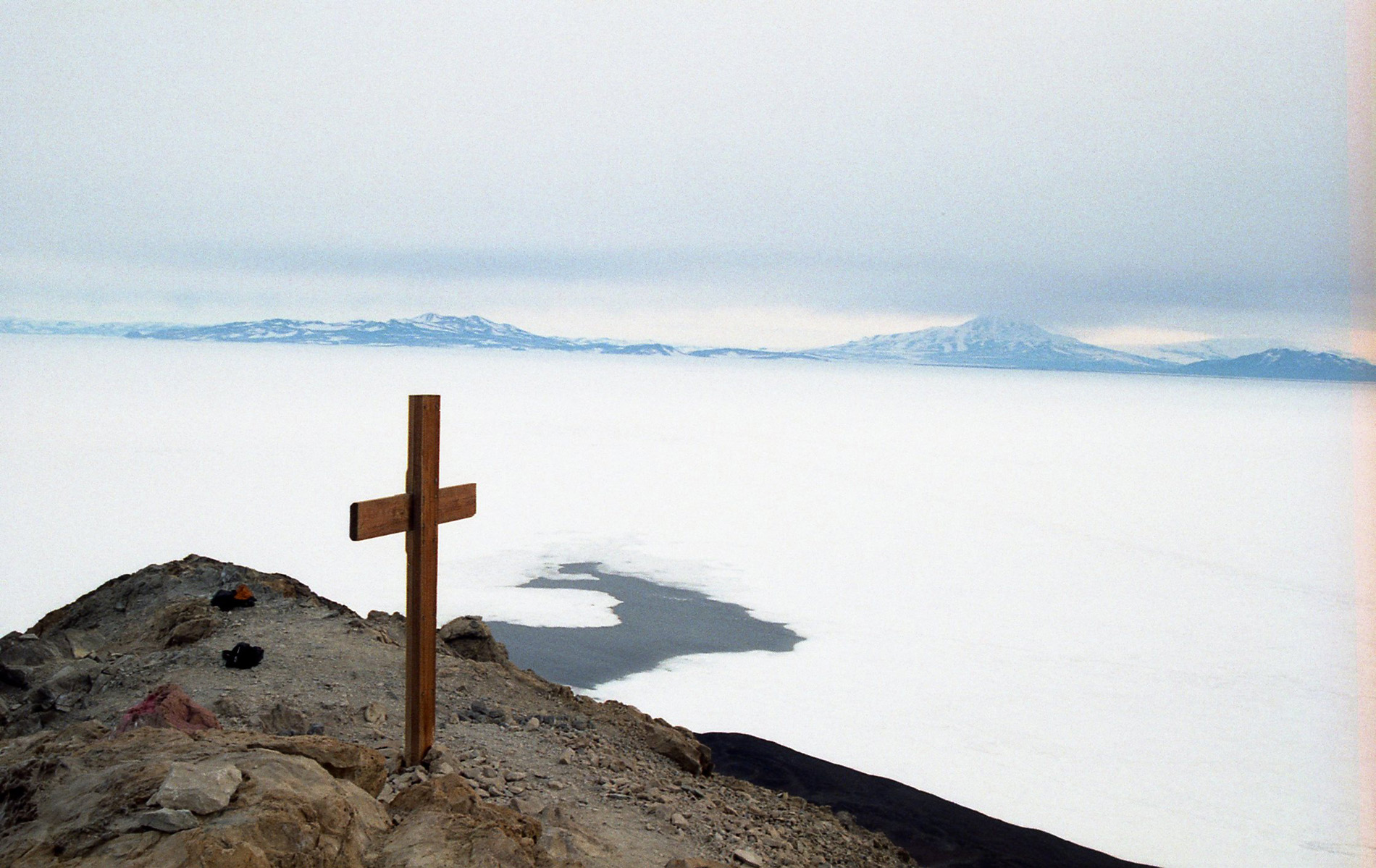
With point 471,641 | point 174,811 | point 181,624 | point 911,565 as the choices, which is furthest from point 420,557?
point 911,565

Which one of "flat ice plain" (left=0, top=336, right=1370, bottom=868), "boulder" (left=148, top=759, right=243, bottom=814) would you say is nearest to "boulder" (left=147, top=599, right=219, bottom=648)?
"boulder" (left=148, top=759, right=243, bottom=814)

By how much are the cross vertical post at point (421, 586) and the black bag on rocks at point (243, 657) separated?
1660 mm

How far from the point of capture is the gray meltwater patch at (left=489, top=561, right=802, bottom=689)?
1030 centimetres

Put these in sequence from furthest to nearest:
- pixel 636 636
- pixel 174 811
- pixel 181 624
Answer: pixel 636 636
pixel 181 624
pixel 174 811

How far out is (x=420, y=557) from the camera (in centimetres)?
486

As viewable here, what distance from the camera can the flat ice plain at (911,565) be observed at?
8.60m

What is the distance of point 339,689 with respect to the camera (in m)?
5.87

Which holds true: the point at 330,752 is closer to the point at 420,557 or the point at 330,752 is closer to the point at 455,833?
the point at 455,833

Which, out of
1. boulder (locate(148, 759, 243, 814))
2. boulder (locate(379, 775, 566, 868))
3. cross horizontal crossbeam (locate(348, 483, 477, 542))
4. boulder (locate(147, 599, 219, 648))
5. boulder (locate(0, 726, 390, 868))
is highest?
cross horizontal crossbeam (locate(348, 483, 477, 542))

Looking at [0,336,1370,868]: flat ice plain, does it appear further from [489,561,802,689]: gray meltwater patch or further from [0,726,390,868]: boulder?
[0,726,390,868]: boulder

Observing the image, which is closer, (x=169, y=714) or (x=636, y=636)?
(x=169, y=714)

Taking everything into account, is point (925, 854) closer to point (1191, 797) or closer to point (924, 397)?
point (1191, 797)

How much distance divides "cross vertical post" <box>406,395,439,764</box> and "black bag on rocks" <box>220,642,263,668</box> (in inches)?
65.4

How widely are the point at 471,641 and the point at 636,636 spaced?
4.18m
